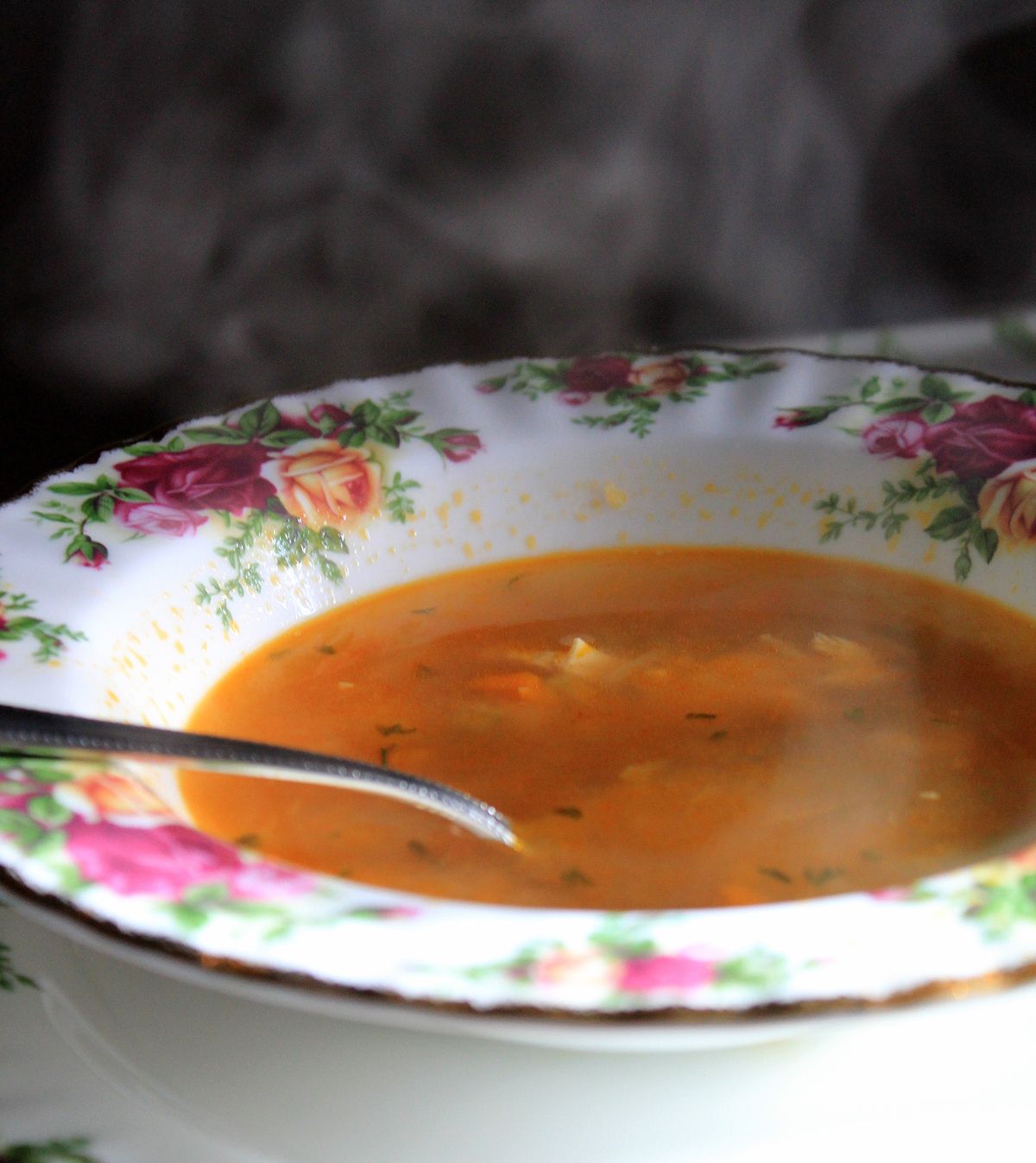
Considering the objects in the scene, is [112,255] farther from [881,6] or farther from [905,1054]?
[905,1054]

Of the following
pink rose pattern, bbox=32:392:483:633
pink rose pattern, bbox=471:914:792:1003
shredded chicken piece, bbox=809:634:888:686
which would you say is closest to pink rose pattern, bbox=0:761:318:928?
pink rose pattern, bbox=471:914:792:1003

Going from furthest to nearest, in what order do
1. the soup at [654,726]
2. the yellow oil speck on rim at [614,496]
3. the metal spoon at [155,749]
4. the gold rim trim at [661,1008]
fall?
the yellow oil speck on rim at [614,496]
the soup at [654,726]
the metal spoon at [155,749]
the gold rim trim at [661,1008]

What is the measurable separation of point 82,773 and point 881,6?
2816 millimetres

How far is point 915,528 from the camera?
1.72 m

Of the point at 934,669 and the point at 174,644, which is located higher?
the point at 934,669

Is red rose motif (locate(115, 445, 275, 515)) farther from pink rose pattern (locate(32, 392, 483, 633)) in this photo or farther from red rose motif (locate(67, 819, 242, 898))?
red rose motif (locate(67, 819, 242, 898))

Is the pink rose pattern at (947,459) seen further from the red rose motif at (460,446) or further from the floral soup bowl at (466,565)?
the red rose motif at (460,446)

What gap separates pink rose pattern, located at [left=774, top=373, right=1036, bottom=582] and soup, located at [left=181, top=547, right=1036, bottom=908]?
0.07 m

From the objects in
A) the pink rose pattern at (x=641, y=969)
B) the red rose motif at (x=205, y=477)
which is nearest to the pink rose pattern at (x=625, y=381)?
the red rose motif at (x=205, y=477)

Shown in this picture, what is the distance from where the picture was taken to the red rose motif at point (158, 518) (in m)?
1.53

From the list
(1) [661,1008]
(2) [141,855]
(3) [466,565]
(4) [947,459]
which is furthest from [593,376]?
Answer: (1) [661,1008]

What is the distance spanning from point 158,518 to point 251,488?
0.49 ft

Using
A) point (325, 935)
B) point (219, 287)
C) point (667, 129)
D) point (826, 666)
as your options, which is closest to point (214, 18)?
point (219, 287)

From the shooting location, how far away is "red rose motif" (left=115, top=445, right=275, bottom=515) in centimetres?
160
